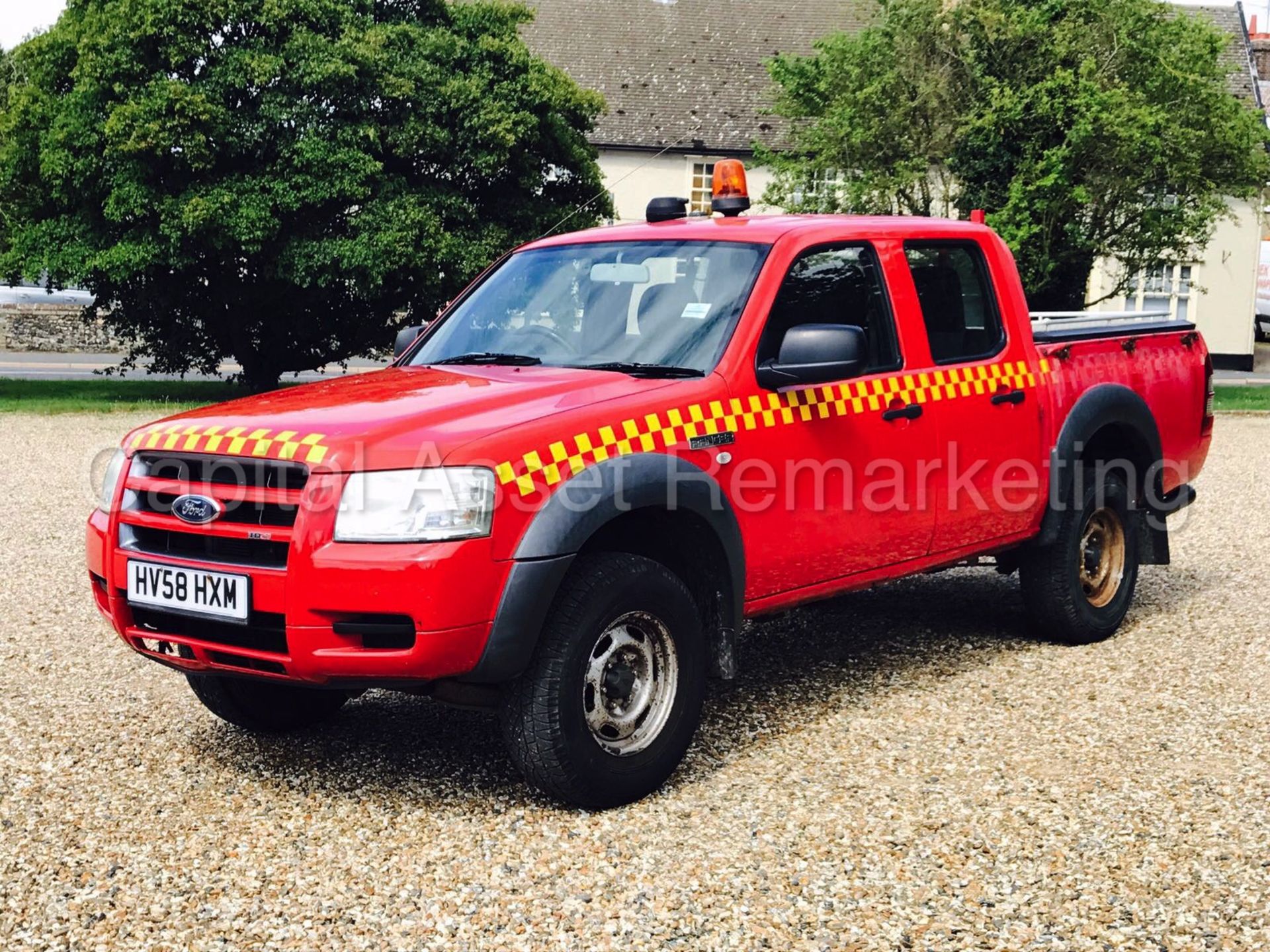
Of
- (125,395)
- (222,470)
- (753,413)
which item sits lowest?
(125,395)

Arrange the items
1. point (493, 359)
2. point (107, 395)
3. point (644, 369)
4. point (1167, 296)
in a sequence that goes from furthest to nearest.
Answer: point (1167, 296), point (107, 395), point (493, 359), point (644, 369)

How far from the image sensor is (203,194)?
21.3 m

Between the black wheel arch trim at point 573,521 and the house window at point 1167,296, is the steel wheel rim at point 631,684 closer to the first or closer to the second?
the black wheel arch trim at point 573,521

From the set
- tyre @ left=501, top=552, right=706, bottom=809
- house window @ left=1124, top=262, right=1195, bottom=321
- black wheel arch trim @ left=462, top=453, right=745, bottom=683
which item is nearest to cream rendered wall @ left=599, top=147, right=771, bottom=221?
house window @ left=1124, top=262, right=1195, bottom=321

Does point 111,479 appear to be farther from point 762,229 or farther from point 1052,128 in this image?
point 1052,128

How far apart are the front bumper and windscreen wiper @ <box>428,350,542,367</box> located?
4.26 feet

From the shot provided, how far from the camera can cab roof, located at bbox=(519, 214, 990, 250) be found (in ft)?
18.5

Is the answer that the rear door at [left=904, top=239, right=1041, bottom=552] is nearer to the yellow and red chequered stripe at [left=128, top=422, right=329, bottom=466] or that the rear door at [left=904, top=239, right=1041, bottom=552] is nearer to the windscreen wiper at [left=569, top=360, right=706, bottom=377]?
the windscreen wiper at [left=569, top=360, right=706, bottom=377]

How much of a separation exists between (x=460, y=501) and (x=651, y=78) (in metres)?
35.7

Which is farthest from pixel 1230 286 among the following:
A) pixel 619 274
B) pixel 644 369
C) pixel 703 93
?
pixel 644 369

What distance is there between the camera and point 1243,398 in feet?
86.8

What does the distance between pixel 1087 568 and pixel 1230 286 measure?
1286 inches

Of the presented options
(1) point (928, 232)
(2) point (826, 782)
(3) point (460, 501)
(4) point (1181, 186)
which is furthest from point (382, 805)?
(4) point (1181, 186)

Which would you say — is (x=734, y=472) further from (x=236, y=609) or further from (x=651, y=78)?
(x=651, y=78)
